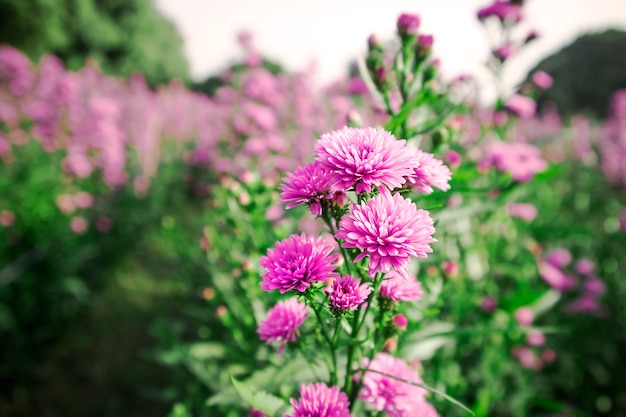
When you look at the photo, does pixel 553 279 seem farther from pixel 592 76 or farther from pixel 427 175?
pixel 592 76

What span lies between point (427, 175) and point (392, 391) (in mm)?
371

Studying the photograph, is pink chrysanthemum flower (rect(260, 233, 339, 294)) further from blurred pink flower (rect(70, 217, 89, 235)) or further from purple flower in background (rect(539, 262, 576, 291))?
blurred pink flower (rect(70, 217, 89, 235))

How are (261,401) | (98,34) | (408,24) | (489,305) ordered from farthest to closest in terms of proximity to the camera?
(98,34) < (489,305) < (408,24) < (261,401)

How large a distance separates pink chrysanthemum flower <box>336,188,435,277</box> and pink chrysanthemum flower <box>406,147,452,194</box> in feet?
0.33

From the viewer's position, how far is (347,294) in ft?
1.87

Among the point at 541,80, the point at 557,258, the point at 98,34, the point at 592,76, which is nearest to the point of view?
the point at 541,80

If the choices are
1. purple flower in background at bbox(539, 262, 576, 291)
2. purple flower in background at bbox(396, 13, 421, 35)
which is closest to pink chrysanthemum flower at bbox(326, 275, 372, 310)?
purple flower in background at bbox(396, 13, 421, 35)

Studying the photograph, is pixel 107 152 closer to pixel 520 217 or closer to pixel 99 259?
pixel 99 259

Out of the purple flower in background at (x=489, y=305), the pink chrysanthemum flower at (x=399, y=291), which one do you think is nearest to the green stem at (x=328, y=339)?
the pink chrysanthemum flower at (x=399, y=291)

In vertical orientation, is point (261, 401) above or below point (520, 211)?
below

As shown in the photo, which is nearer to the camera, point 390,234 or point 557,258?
point 390,234

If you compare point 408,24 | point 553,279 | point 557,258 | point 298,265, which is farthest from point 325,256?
point 557,258

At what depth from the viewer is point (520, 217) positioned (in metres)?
2.10

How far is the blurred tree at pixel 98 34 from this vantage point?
12.0 m
